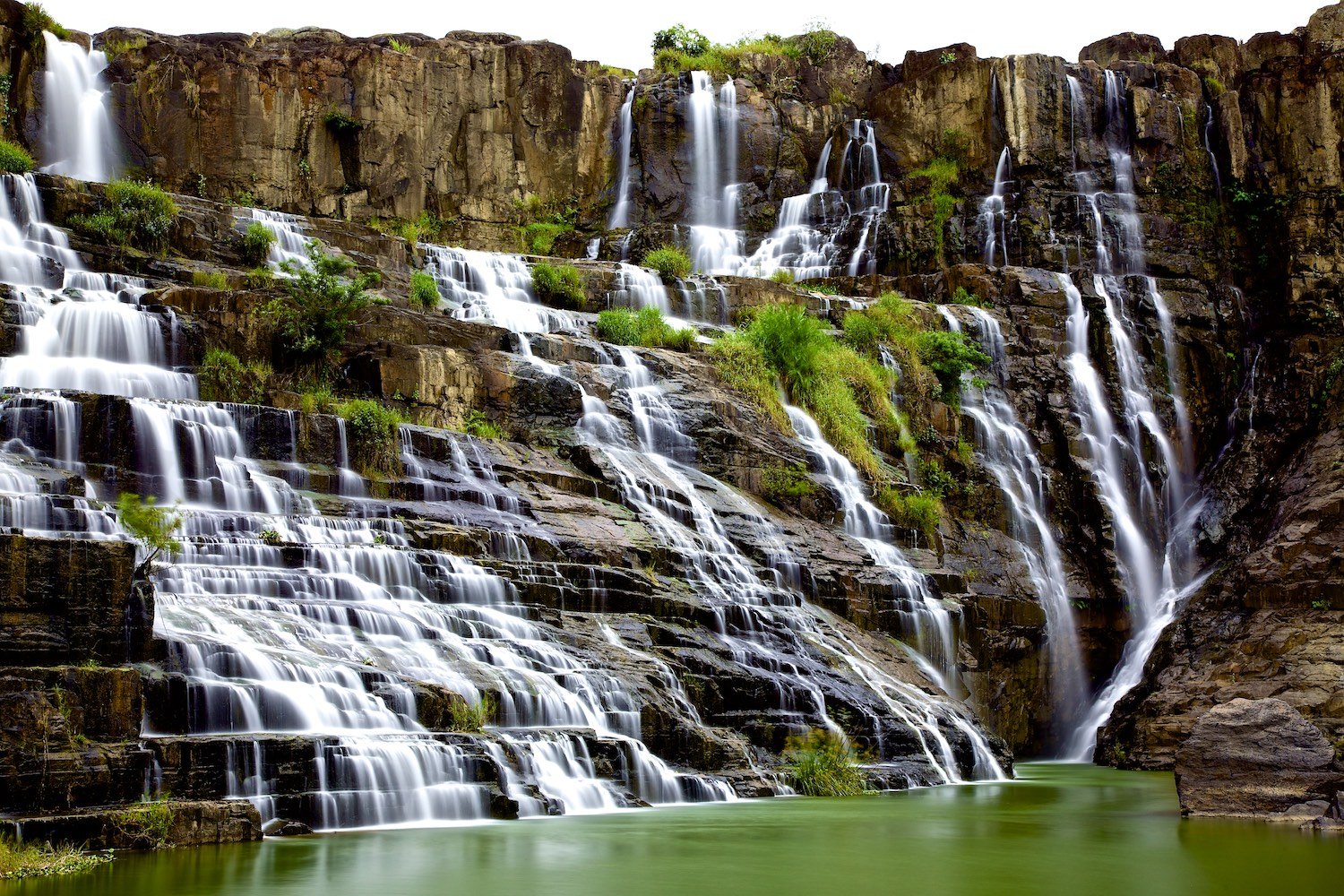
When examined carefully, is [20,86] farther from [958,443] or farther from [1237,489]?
[1237,489]

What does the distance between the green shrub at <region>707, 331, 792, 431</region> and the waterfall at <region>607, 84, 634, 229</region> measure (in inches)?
499

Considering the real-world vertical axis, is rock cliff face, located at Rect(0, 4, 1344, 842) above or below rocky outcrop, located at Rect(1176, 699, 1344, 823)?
above

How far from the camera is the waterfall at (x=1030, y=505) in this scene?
25859 mm

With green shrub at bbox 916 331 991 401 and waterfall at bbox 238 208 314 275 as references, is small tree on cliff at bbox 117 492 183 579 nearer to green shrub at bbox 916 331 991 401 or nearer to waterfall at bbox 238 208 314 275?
waterfall at bbox 238 208 314 275

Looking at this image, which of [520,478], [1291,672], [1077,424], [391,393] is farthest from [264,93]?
[1291,672]

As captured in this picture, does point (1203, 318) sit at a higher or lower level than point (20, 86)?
lower

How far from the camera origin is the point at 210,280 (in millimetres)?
25609

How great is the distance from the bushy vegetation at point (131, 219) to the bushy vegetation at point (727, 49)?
69.5 ft

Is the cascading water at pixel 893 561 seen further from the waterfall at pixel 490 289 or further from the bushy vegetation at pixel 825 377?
the waterfall at pixel 490 289

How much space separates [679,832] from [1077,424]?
20719 millimetres

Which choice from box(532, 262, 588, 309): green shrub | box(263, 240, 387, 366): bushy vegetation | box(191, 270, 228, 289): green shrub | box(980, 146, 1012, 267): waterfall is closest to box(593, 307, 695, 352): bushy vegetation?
box(532, 262, 588, 309): green shrub

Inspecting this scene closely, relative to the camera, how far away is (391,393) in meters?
23.8

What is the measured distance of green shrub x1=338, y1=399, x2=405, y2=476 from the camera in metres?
20.8

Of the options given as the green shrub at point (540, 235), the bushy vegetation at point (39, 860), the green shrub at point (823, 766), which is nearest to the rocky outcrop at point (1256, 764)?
the green shrub at point (823, 766)
